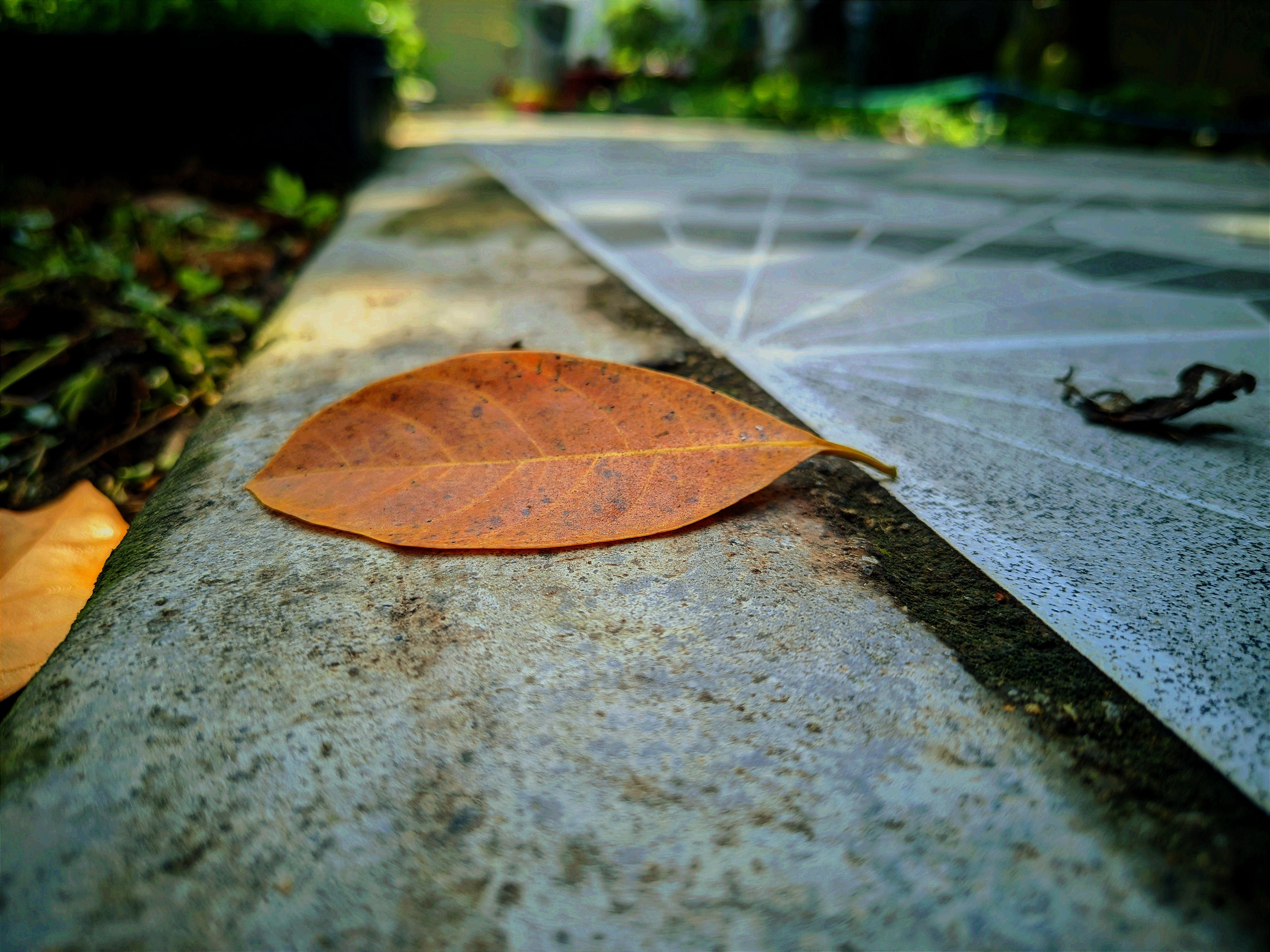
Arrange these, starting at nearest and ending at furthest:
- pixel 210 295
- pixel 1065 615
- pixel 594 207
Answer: pixel 1065 615
pixel 210 295
pixel 594 207

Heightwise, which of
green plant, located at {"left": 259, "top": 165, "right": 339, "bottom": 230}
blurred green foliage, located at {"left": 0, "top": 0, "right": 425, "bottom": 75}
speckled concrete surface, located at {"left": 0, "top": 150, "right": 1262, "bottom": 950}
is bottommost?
speckled concrete surface, located at {"left": 0, "top": 150, "right": 1262, "bottom": 950}

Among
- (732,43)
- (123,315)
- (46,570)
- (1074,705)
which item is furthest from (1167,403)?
(732,43)

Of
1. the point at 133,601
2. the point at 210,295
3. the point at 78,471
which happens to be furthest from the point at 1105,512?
the point at 210,295

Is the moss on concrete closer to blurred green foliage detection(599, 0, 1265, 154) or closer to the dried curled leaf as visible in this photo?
the dried curled leaf

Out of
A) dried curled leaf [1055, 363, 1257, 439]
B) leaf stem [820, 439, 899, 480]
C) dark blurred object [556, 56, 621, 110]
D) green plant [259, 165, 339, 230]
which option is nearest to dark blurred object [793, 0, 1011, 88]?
dark blurred object [556, 56, 621, 110]

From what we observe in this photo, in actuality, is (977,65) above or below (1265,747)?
above

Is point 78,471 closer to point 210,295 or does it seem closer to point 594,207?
point 210,295
